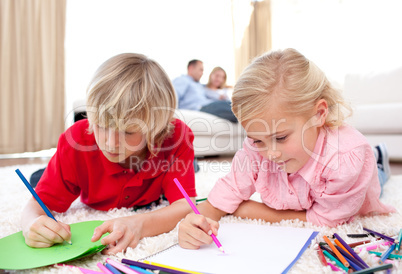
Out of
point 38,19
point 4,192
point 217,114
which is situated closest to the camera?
point 4,192

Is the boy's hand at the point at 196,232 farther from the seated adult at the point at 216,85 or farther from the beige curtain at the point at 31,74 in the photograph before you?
the seated adult at the point at 216,85

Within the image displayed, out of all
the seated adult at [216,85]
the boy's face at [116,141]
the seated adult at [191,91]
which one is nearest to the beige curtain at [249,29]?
the seated adult at [216,85]

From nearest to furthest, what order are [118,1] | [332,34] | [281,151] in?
[281,151] < [118,1] < [332,34]

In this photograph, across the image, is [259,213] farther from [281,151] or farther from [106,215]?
[106,215]

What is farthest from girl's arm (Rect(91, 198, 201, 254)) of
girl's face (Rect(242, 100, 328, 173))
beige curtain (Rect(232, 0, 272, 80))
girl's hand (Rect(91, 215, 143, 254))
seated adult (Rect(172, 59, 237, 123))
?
beige curtain (Rect(232, 0, 272, 80))

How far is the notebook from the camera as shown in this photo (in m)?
0.58

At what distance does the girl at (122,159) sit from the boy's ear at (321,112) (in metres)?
0.36

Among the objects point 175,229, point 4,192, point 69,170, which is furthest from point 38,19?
point 175,229

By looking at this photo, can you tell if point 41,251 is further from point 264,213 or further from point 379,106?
point 379,106

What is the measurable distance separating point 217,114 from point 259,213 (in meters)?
1.94

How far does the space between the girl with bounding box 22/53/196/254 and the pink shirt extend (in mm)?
136

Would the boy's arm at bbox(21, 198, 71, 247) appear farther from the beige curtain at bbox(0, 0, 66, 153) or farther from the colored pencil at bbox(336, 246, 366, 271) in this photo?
the beige curtain at bbox(0, 0, 66, 153)

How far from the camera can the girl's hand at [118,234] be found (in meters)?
0.68

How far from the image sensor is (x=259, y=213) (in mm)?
928
